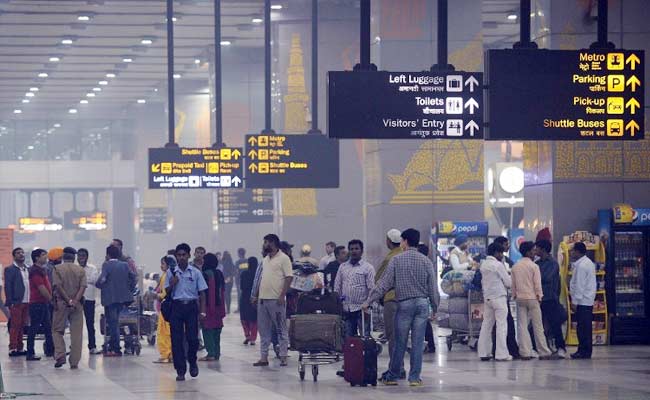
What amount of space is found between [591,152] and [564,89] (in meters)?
4.73

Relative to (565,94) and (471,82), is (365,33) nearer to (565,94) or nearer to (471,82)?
(471,82)

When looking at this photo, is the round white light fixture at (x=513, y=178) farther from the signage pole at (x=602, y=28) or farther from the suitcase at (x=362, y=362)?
the suitcase at (x=362, y=362)

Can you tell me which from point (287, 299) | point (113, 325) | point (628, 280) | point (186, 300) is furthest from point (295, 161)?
point (186, 300)

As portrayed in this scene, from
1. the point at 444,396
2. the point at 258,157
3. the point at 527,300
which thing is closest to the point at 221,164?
the point at 258,157

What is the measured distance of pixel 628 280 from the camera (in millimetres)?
21922

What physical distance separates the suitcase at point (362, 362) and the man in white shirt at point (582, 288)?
15.9 ft

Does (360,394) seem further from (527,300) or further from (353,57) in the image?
(353,57)

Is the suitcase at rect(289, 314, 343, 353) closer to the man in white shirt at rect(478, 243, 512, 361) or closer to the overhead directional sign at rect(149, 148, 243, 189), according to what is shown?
the man in white shirt at rect(478, 243, 512, 361)

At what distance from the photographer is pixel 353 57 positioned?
34688 millimetres

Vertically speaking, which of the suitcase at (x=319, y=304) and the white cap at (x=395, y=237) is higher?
the white cap at (x=395, y=237)

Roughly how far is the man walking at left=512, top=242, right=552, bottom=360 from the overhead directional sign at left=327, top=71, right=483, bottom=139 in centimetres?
218

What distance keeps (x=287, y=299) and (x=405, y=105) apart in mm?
4160

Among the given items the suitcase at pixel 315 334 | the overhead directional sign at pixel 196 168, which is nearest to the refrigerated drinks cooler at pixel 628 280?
the suitcase at pixel 315 334

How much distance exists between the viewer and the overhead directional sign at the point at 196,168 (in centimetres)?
2883
